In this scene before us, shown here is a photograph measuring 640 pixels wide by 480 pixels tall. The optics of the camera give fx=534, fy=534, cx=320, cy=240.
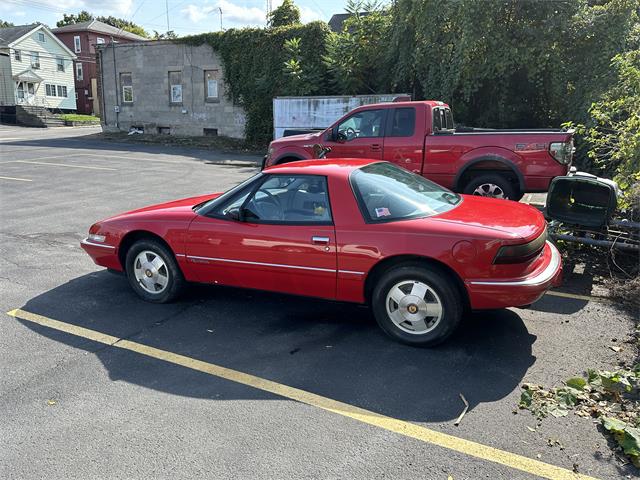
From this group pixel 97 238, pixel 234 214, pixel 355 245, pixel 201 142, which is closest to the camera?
pixel 355 245

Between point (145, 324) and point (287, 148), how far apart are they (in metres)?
5.94

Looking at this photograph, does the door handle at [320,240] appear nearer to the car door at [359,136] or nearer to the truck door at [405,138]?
the truck door at [405,138]

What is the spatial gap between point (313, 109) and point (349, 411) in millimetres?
17415

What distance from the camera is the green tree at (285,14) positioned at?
93.6 ft

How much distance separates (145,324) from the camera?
4879mm

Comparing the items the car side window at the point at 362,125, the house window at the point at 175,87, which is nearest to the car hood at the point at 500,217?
the car side window at the point at 362,125

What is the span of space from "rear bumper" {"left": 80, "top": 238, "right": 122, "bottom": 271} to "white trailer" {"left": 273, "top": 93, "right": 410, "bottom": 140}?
13.9 m

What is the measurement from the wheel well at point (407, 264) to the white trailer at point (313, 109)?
14635mm

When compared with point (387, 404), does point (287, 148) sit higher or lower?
higher

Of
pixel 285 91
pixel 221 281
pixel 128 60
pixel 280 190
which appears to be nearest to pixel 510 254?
pixel 280 190

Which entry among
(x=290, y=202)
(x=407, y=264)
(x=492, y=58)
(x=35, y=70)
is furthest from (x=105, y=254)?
(x=35, y=70)

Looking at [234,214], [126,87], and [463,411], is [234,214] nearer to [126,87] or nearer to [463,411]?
[463,411]

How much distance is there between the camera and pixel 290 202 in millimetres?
4797

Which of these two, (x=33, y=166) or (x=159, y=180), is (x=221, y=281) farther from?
(x=33, y=166)
